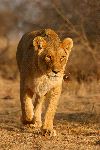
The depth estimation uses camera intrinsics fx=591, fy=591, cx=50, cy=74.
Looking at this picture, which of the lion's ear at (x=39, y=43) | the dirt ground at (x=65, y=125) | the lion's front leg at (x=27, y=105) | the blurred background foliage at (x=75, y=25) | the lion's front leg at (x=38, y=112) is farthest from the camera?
the blurred background foliage at (x=75, y=25)

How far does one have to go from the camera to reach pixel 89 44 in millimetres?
13516

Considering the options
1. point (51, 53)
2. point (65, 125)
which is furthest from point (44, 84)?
point (65, 125)

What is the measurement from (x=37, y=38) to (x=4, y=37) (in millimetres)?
18254

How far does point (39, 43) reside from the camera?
7.55 meters

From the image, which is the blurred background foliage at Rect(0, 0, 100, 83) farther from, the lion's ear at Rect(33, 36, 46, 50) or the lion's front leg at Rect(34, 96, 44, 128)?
the lion's ear at Rect(33, 36, 46, 50)

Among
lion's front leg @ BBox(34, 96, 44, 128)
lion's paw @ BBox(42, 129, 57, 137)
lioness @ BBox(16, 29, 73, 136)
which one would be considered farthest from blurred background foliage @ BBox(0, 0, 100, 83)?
lion's paw @ BBox(42, 129, 57, 137)

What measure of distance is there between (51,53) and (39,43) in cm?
33

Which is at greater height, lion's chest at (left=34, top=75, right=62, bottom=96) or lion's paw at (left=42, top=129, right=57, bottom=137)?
lion's chest at (left=34, top=75, right=62, bottom=96)

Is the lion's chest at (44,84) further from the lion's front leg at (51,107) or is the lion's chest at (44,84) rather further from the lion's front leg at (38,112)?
the lion's front leg at (38,112)

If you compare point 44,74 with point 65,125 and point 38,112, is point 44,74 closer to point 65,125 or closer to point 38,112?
point 38,112

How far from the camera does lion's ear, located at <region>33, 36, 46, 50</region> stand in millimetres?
7508

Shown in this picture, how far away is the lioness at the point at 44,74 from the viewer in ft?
24.0

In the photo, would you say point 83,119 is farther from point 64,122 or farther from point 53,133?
point 53,133

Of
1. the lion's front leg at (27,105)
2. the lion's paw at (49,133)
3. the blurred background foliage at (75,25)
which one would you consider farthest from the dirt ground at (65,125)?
the blurred background foliage at (75,25)
